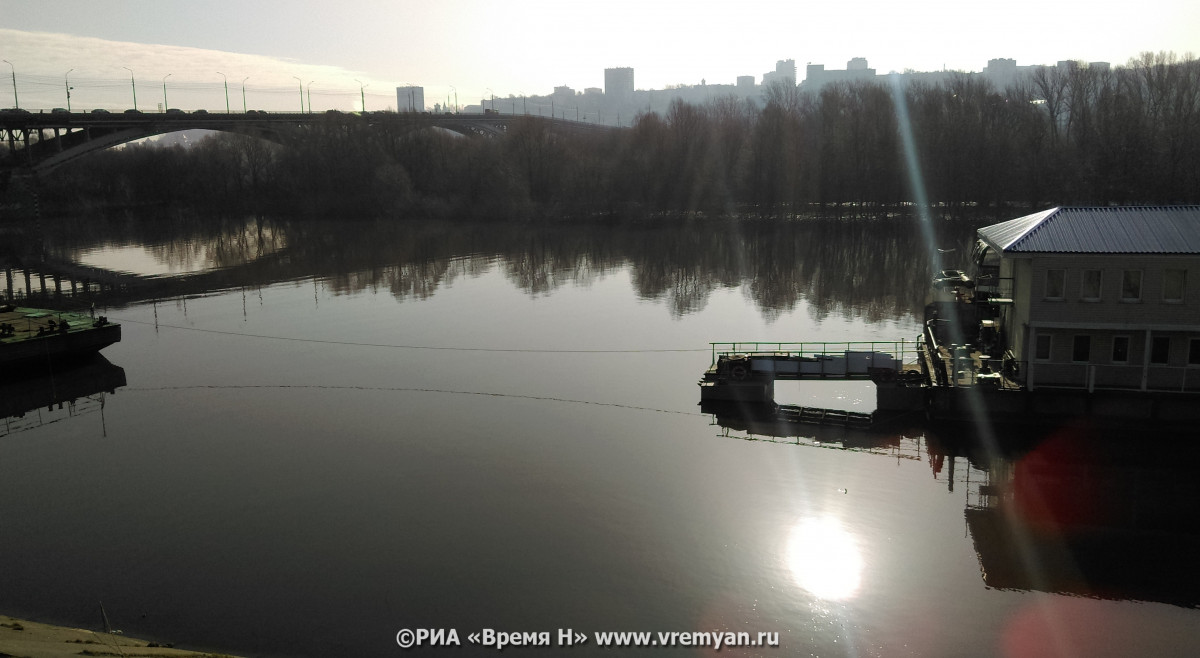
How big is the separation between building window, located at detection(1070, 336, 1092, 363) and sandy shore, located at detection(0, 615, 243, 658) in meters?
20.7

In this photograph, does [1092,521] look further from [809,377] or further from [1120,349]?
[809,377]

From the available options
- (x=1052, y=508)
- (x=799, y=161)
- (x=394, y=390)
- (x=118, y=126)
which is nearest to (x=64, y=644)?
(x=394, y=390)

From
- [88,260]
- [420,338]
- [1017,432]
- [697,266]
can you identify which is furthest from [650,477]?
[88,260]

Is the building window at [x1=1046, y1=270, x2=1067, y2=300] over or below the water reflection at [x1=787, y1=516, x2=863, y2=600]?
over

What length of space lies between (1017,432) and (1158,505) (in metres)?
4.23

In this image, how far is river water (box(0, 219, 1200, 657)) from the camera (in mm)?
14906

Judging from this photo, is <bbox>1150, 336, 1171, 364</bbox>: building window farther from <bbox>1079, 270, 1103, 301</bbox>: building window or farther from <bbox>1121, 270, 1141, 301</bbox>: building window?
<bbox>1079, 270, 1103, 301</bbox>: building window

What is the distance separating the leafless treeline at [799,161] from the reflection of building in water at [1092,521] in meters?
56.0

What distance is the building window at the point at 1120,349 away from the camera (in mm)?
22750

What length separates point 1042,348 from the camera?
23.3 meters

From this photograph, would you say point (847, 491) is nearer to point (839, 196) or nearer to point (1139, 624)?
point (1139, 624)

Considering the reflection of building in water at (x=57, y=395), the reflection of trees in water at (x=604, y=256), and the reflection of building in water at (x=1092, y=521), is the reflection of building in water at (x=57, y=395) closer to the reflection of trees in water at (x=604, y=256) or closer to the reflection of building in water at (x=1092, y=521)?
the reflection of trees in water at (x=604, y=256)

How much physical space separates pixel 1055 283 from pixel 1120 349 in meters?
2.37

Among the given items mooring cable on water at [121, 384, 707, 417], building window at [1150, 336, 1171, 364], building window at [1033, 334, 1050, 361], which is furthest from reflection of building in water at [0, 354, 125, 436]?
building window at [1150, 336, 1171, 364]
